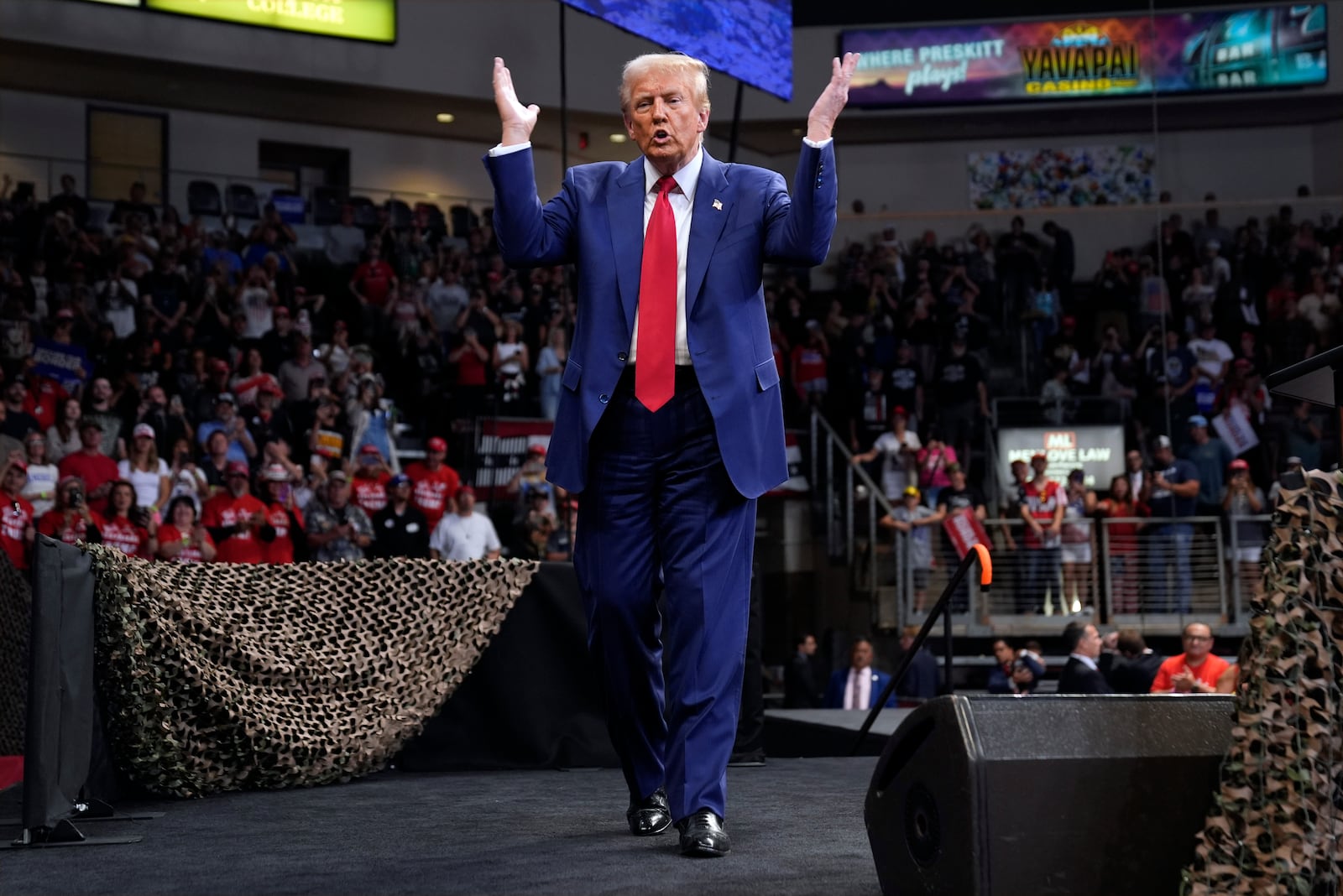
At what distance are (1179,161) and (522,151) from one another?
1788 centimetres

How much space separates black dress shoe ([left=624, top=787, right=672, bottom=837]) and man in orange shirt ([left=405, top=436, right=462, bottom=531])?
7182 millimetres

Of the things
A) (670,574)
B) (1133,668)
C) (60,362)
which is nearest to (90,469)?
(60,362)

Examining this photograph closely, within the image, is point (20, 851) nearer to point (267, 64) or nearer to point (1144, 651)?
point (1144, 651)

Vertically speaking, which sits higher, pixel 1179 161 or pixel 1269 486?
pixel 1179 161

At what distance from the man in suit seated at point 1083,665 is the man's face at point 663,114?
553 centimetres

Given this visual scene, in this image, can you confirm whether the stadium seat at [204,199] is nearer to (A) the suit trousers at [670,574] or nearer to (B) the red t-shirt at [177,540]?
(B) the red t-shirt at [177,540]

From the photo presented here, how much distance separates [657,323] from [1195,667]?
5.60 m

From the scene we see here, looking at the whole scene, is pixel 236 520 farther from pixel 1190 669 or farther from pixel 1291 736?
pixel 1291 736

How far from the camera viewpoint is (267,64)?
53.7ft

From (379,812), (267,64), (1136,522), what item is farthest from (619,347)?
(267,64)

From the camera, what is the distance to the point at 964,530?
1145 centimetres

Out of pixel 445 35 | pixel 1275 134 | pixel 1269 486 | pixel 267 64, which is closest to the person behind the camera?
pixel 1269 486

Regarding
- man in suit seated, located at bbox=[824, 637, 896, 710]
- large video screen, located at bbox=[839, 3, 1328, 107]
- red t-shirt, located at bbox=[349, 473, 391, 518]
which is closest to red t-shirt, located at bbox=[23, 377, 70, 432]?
red t-shirt, located at bbox=[349, 473, 391, 518]

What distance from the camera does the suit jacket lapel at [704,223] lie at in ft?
10.4
